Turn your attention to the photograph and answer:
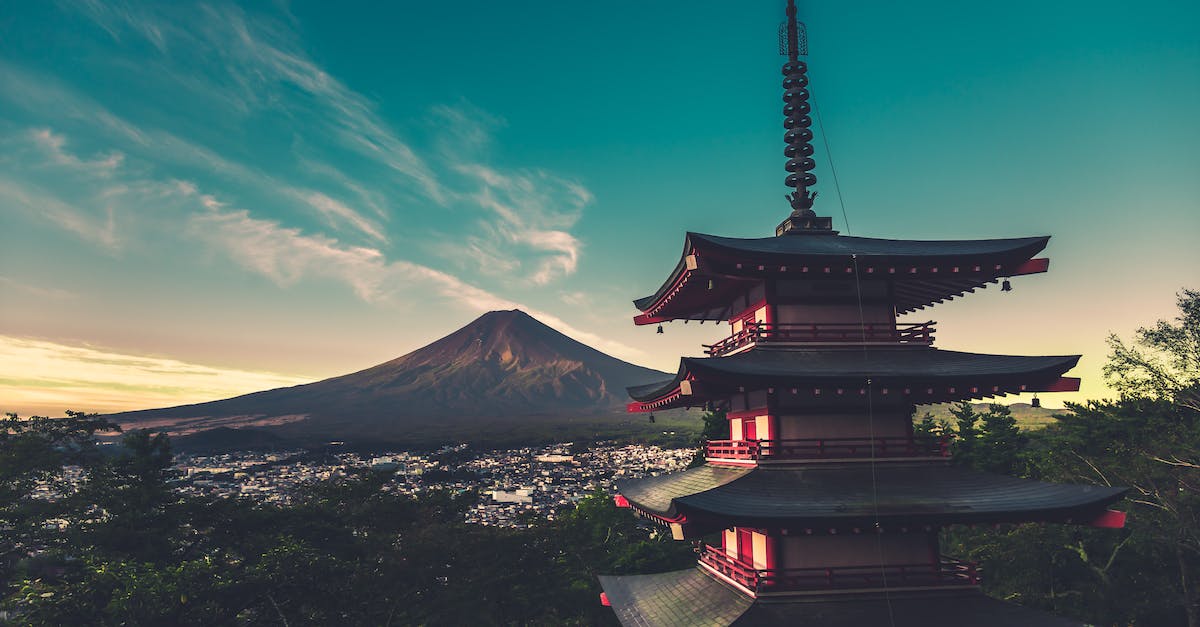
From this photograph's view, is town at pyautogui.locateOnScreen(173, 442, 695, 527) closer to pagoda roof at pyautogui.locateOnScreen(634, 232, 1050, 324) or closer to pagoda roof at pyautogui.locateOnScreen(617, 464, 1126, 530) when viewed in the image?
pagoda roof at pyautogui.locateOnScreen(617, 464, 1126, 530)

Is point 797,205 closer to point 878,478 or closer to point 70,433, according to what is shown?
point 878,478

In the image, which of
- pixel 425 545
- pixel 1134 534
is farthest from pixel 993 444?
pixel 425 545

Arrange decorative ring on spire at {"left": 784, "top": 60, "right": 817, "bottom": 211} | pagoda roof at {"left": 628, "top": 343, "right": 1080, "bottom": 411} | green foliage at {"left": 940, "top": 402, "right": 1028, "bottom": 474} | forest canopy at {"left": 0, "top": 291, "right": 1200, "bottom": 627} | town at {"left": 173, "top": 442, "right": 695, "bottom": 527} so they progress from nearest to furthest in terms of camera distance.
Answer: pagoda roof at {"left": 628, "top": 343, "right": 1080, "bottom": 411} < decorative ring on spire at {"left": 784, "top": 60, "right": 817, "bottom": 211} < forest canopy at {"left": 0, "top": 291, "right": 1200, "bottom": 627} < green foliage at {"left": 940, "top": 402, "right": 1028, "bottom": 474} < town at {"left": 173, "top": 442, "right": 695, "bottom": 527}

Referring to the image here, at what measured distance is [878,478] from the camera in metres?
14.2

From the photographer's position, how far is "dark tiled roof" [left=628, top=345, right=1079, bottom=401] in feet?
44.2

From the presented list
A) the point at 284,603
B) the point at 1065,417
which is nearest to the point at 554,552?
the point at 284,603

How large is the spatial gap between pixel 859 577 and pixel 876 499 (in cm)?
190

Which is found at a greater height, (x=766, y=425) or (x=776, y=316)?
(x=776, y=316)

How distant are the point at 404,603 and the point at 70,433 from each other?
22.5 meters

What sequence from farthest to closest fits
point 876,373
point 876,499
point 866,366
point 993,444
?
point 993,444 → point 866,366 → point 876,373 → point 876,499

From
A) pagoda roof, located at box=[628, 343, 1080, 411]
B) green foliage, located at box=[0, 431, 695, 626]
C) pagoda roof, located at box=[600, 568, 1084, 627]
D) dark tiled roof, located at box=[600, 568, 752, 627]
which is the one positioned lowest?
green foliage, located at box=[0, 431, 695, 626]

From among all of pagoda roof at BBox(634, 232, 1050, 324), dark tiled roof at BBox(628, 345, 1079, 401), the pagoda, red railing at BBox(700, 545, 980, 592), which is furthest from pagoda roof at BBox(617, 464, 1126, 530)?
pagoda roof at BBox(634, 232, 1050, 324)

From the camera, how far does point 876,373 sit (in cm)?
1388

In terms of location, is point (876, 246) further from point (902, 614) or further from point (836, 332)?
point (902, 614)
